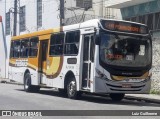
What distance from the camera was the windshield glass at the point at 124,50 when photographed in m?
17.7

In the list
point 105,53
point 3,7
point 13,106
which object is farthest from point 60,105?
point 3,7

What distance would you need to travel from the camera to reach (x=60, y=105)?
53.8ft

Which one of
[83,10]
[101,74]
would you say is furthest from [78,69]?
[83,10]

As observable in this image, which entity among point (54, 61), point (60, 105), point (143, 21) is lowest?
point (60, 105)

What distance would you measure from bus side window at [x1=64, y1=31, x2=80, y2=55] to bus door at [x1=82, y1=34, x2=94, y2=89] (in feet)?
2.00

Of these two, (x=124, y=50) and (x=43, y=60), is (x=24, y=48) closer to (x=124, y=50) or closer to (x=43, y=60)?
(x=43, y=60)

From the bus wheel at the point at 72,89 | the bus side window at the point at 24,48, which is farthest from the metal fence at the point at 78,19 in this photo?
the bus wheel at the point at 72,89

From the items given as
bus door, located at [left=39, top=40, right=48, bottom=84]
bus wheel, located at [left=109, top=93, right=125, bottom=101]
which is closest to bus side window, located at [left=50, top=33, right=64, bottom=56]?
bus door, located at [left=39, top=40, right=48, bottom=84]

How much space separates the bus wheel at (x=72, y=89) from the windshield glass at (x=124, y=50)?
7.09 ft

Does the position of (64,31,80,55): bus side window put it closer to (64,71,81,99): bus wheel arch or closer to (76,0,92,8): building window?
(64,71,81,99): bus wheel arch

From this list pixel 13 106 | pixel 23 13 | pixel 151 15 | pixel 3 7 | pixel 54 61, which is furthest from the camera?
pixel 3 7

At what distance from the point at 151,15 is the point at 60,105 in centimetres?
1072

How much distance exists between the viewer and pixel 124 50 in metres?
17.9

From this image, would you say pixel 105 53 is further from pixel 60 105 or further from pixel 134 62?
pixel 60 105
